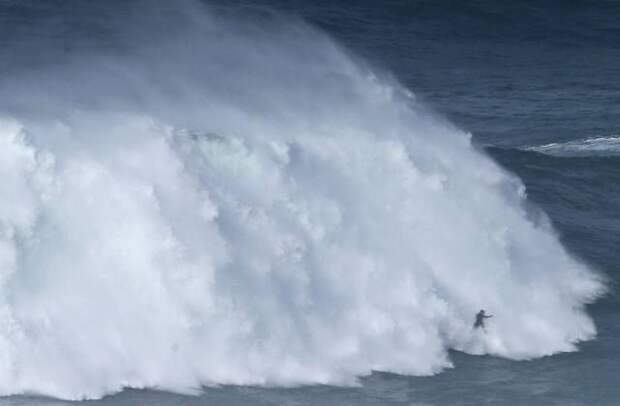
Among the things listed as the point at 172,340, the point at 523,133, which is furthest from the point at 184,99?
the point at 523,133

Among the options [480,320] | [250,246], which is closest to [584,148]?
[480,320]

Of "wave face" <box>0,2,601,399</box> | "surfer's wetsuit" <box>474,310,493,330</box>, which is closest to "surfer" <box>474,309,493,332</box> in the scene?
"surfer's wetsuit" <box>474,310,493,330</box>

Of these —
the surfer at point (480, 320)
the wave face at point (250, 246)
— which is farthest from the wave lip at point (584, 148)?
the surfer at point (480, 320)

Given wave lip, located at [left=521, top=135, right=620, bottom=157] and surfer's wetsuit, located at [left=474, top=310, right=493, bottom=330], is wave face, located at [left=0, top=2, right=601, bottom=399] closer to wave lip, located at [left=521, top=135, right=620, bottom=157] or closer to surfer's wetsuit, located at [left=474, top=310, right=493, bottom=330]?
surfer's wetsuit, located at [left=474, top=310, right=493, bottom=330]

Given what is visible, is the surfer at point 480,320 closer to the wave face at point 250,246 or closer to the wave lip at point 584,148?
the wave face at point 250,246

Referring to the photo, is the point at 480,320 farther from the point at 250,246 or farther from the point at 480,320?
the point at 250,246
